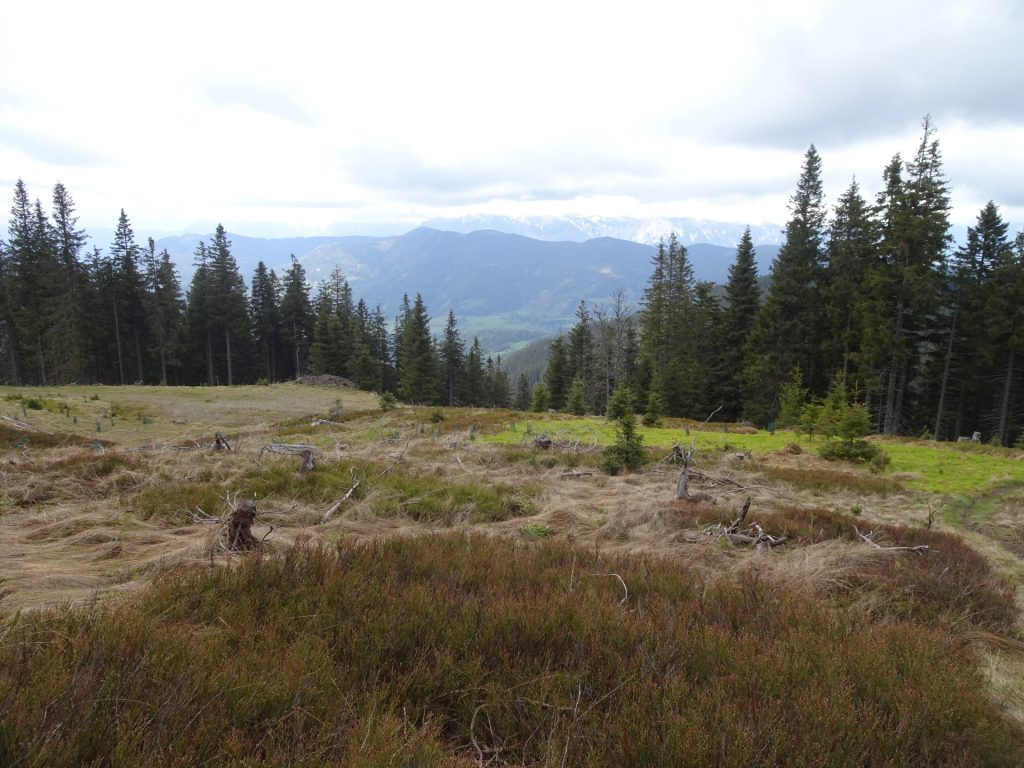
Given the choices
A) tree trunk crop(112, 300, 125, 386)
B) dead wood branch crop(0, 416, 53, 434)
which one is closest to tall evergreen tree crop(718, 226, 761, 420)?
dead wood branch crop(0, 416, 53, 434)

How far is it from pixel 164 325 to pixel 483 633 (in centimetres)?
5649

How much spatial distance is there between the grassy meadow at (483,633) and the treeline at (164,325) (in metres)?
42.5

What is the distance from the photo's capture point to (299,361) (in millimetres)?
62594

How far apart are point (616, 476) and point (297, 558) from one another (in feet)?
30.2

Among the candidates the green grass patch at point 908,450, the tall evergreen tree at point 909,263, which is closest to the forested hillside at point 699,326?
the tall evergreen tree at point 909,263

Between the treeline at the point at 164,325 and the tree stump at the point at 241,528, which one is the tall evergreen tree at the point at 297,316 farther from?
the tree stump at the point at 241,528

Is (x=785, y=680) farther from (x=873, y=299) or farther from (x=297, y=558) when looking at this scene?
(x=873, y=299)

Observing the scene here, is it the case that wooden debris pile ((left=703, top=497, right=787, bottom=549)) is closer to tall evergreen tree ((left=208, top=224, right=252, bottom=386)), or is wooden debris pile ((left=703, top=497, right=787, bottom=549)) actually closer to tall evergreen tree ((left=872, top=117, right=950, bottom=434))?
tall evergreen tree ((left=872, top=117, right=950, bottom=434))

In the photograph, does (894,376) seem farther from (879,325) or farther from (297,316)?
(297,316)

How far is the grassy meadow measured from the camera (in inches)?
101

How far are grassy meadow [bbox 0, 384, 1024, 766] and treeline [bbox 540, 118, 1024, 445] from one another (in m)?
19.5

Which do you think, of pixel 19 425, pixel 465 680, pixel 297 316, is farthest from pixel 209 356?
pixel 465 680

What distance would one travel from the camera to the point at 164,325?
48094mm

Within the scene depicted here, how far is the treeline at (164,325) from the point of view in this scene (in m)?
42.8
